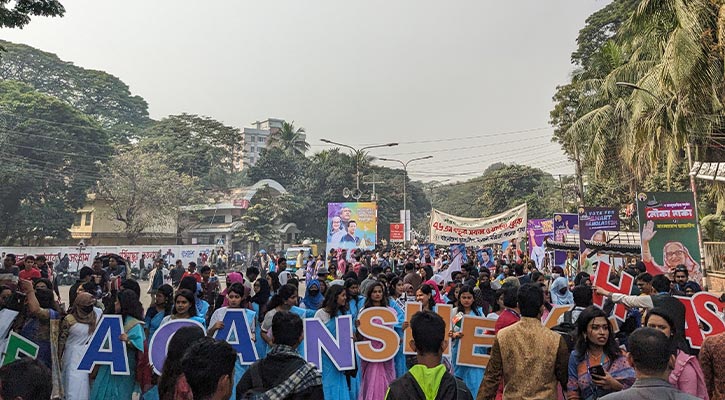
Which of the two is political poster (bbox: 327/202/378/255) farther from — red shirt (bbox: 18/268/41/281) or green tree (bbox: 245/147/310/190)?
green tree (bbox: 245/147/310/190)

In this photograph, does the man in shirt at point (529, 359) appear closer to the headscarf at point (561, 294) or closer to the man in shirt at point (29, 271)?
the headscarf at point (561, 294)

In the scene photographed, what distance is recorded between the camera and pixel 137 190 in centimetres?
4059

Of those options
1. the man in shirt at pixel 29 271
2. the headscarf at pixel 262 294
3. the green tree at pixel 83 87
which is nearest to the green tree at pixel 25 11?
the man in shirt at pixel 29 271

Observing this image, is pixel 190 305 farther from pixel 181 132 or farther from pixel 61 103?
pixel 181 132

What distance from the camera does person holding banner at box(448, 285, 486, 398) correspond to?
5211 millimetres

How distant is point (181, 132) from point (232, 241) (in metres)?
15.4

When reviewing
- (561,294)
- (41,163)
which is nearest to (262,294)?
(561,294)

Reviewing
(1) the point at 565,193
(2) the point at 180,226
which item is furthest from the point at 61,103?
(1) the point at 565,193

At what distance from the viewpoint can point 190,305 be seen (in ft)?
16.8

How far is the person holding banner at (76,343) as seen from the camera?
4926mm

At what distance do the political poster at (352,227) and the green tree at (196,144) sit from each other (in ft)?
120

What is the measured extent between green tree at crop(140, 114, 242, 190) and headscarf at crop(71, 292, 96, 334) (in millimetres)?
50903

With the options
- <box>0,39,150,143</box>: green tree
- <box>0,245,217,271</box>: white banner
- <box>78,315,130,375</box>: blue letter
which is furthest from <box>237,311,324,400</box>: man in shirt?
<box>0,39,150,143</box>: green tree

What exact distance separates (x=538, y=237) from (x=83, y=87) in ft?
191
